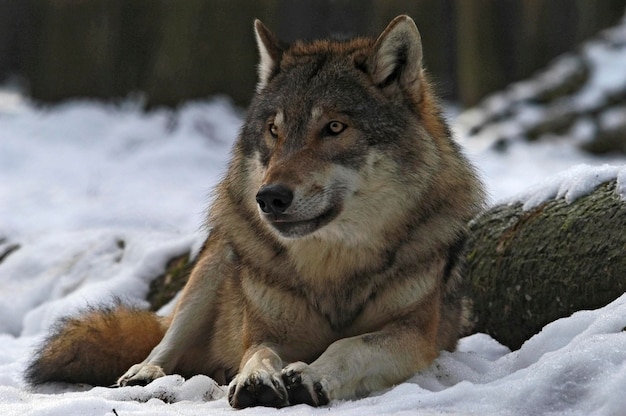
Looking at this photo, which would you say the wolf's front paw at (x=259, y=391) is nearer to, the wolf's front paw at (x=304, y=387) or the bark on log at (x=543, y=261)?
the wolf's front paw at (x=304, y=387)

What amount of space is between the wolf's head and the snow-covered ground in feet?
2.37

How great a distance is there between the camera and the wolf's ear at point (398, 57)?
13.7ft

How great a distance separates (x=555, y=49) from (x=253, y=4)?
4421mm

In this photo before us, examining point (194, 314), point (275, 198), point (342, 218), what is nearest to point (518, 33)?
point (194, 314)

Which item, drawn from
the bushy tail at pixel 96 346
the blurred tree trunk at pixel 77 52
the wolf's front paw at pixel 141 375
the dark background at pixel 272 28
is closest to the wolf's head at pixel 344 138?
the wolf's front paw at pixel 141 375

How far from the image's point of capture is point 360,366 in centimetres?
371

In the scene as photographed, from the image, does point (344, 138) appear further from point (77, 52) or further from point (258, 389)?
point (77, 52)

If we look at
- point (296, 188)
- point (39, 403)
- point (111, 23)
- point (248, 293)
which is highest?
point (111, 23)

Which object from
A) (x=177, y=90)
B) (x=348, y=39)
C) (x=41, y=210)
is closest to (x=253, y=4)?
(x=177, y=90)

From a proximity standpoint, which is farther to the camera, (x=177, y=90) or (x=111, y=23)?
(x=111, y=23)

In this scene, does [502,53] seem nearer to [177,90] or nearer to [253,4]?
[253,4]

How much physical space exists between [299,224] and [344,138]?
45cm

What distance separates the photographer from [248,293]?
14.1 feet

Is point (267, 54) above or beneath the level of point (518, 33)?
beneath
